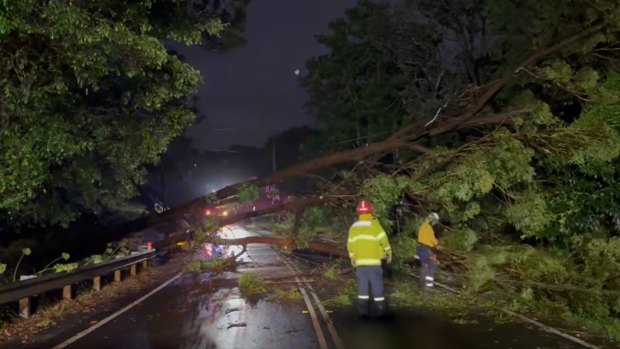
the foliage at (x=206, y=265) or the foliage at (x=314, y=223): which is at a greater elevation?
the foliage at (x=314, y=223)

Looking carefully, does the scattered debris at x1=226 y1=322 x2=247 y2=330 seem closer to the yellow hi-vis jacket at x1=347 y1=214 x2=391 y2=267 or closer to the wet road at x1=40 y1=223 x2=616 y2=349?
the wet road at x1=40 y1=223 x2=616 y2=349

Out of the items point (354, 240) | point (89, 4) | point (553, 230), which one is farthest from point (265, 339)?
point (553, 230)

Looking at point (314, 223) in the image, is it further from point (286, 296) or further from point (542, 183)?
point (542, 183)

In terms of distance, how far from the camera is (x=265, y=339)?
26.4 feet

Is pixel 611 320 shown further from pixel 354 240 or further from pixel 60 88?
pixel 60 88

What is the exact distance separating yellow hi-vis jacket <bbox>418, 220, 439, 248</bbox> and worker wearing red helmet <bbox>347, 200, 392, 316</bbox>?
305 centimetres

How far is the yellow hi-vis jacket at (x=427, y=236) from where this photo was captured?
1228 centimetres

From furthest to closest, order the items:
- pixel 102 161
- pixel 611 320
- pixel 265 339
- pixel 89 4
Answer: pixel 102 161 < pixel 611 320 < pixel 89 4 < pixel 265 339

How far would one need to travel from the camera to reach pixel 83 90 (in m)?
12.4

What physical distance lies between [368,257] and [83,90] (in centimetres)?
700

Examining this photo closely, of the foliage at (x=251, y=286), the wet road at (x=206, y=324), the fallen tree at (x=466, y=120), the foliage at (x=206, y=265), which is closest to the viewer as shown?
the wet road at (x=206, y=324)

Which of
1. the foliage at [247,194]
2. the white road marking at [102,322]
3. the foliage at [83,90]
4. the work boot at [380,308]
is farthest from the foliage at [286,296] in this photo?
the foliage at [247,194]

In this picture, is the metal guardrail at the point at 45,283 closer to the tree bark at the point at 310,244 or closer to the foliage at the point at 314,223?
the tree bark at the point at 310,244

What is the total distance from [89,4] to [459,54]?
21514 mm
